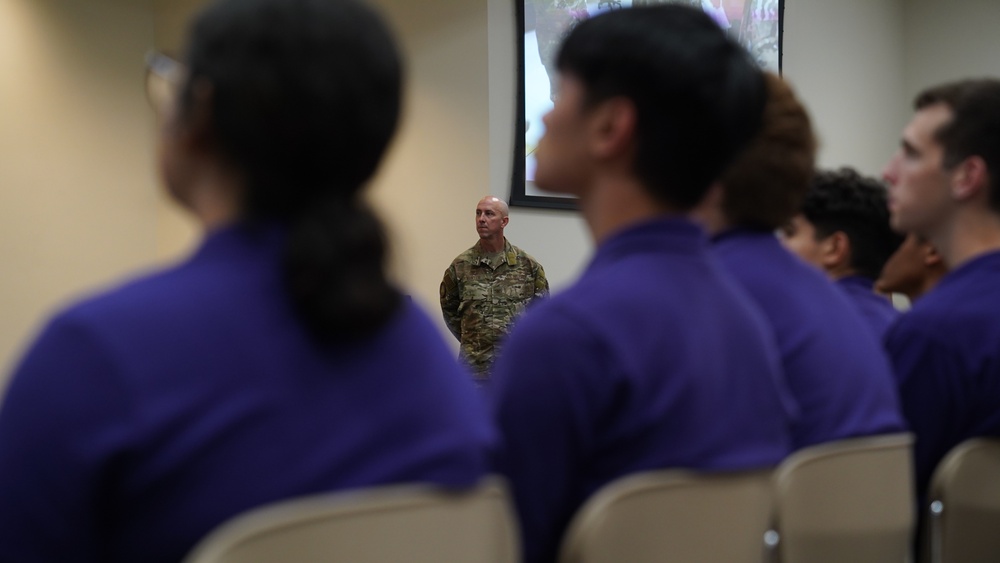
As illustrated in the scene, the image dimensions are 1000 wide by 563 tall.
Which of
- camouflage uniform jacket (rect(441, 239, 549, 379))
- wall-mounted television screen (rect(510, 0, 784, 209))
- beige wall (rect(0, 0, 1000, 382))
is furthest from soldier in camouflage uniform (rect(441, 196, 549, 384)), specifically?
wall-mounted television screen (rect(510, 0, 784, 209))

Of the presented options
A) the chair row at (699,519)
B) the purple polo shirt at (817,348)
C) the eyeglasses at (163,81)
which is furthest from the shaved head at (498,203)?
the eyeglasses at (163,81)

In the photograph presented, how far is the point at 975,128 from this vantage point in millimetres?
1847

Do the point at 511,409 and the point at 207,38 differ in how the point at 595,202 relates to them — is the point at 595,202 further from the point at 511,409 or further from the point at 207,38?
the point at 207,38

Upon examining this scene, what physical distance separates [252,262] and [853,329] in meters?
1.08

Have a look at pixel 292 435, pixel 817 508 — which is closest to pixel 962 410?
pixel 817 508

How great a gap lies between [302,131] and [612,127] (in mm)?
552

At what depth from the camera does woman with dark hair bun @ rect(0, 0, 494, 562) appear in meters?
0.80

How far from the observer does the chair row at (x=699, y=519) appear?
2.75 ft

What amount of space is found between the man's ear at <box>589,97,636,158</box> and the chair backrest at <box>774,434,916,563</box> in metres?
0.46

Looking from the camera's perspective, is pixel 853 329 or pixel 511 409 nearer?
pixel 511 409

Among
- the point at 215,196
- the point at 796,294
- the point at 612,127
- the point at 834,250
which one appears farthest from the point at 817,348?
the point at 215,196

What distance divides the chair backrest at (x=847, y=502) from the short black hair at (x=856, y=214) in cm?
96

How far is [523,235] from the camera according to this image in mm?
6430

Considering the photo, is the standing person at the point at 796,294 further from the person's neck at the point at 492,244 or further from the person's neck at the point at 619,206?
the person's neck at the point at 492,244
